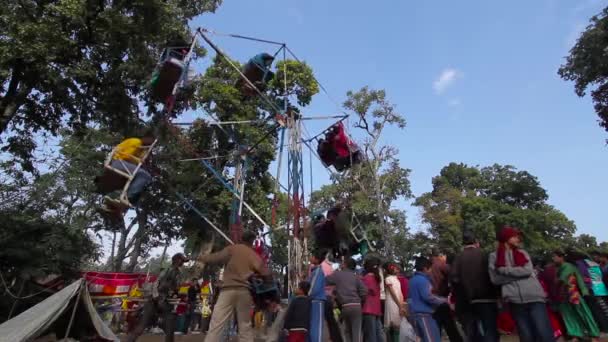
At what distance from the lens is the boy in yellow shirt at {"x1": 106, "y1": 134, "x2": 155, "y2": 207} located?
7.82 metres

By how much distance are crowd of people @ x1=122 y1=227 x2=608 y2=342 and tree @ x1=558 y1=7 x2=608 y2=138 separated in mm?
10678

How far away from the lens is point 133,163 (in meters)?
8.00

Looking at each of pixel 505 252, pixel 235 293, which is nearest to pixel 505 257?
pixel 505 252

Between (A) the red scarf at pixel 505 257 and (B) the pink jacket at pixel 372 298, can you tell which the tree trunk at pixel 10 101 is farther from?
(A) the red scarf at pixel 505 257

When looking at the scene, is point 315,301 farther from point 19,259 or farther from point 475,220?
point 475,220

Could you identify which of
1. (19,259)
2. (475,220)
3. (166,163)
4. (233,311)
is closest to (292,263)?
(233,311)

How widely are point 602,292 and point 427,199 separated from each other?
31.9 metres

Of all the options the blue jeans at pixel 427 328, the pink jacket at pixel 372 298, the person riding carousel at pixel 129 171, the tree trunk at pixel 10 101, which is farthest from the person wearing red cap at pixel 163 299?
the tree trunk at pixel 10 101

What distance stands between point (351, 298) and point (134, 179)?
14.4ft

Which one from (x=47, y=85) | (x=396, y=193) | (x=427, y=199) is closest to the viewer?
(x=47, y=85)

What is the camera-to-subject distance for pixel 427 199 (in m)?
37.9

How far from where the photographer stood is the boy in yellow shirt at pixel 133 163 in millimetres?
7824

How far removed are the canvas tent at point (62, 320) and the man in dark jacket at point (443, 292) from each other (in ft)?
15.2

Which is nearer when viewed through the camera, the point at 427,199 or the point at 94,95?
the point at 94,95
